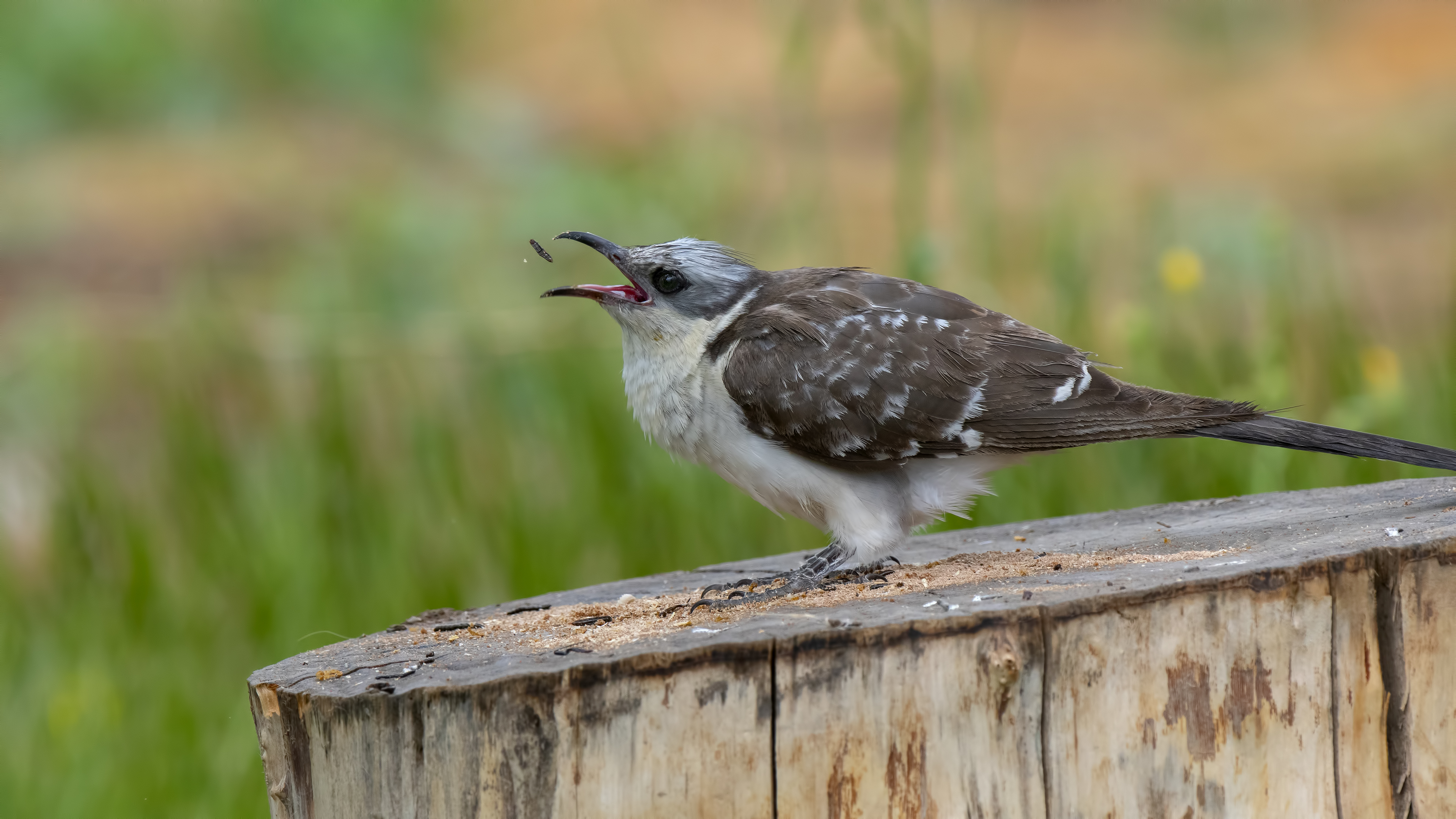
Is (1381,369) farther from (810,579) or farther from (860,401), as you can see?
(810,579)

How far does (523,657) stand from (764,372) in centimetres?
129

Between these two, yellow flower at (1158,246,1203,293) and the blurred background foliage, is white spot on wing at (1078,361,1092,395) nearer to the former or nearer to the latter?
the blurred background foliage

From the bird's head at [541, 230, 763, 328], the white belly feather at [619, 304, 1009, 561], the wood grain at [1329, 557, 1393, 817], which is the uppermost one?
the bird's head at [541, 230, 763, 328]

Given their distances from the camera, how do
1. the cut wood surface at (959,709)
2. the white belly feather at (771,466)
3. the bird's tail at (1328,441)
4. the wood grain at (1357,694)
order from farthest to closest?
the white belly feather at (771,466) < the bird's tail at (1328,441) < the wood grain at (1357,694) < the cut wood surface at (959,709)

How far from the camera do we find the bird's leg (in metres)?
3.55

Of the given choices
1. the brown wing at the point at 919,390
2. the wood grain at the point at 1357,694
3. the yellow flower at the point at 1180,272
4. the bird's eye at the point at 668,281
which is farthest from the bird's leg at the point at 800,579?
the yellow flower at the point at 1180,272

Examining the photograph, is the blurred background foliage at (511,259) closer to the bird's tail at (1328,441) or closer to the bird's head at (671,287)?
the bird's tail at (1328,441)

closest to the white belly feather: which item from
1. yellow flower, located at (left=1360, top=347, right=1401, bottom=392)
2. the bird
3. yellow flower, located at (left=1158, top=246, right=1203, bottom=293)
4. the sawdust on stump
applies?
the bird

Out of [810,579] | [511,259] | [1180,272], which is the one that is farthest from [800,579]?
[511,259]

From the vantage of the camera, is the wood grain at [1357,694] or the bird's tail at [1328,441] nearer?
the wood grain at [1357,694]

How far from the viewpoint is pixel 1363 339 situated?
5992 millimetres

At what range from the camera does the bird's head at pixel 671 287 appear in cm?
402

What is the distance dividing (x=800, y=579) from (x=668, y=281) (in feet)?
3.05

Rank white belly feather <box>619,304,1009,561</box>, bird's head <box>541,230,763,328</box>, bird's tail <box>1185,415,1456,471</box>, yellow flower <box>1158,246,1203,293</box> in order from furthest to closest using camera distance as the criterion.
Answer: yellow flower <box>1158,246,1203,293</box>, bird's head <box>541,230,763,328</box>, white belly feather <box>619,304,1009,561</box>, bird's tail <box>1185,415,1456,471</box>
